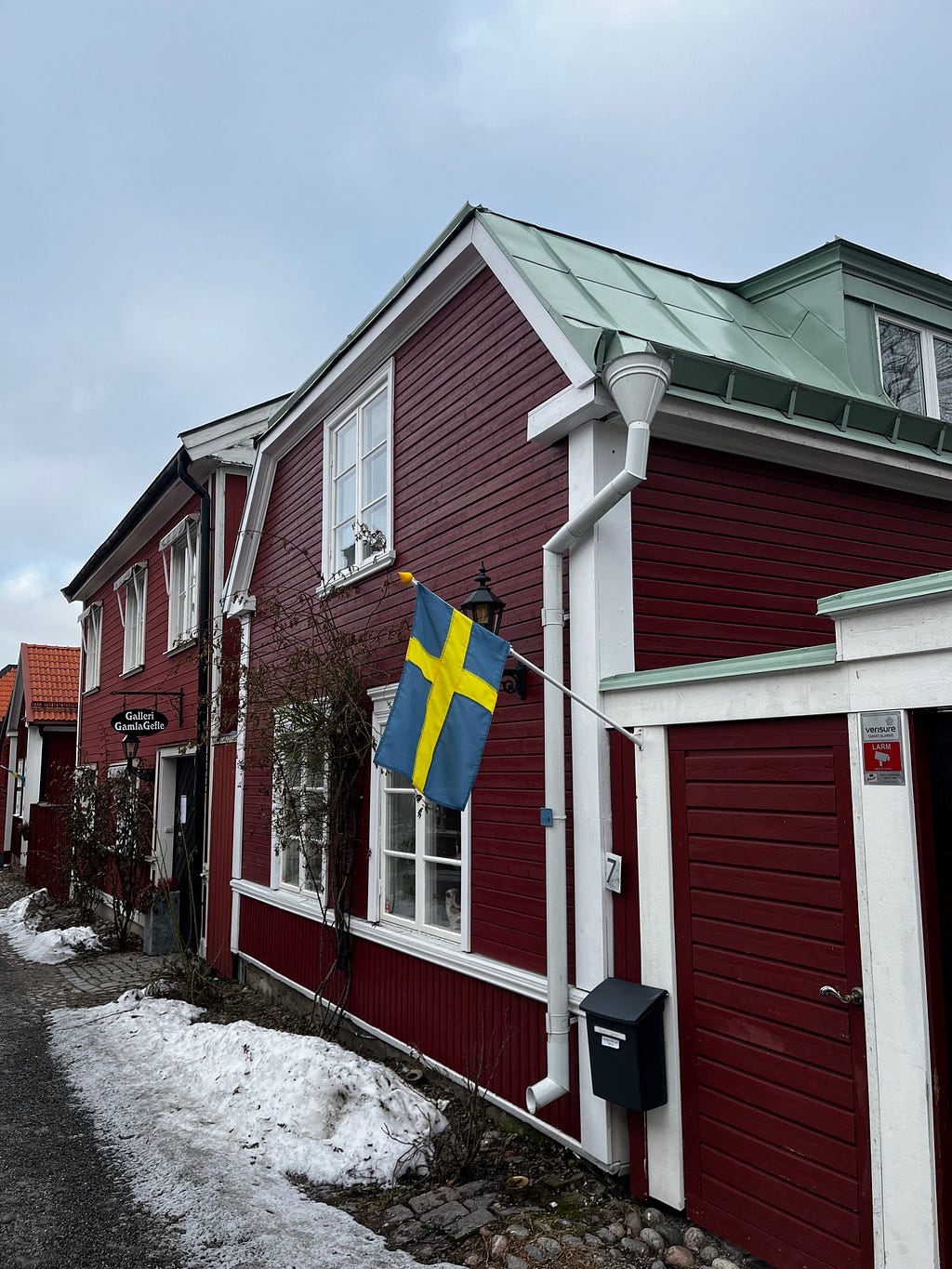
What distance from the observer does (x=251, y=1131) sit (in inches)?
226

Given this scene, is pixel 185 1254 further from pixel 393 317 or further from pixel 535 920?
pixel 393 317

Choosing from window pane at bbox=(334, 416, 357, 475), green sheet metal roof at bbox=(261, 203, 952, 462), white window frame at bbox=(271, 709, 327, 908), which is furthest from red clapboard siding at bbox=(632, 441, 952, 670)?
window pane at bbox=(334, 416, 357, 475)

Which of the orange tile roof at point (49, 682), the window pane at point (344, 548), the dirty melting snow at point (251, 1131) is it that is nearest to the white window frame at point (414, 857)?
the dirty melting snow at point (251, 1131)

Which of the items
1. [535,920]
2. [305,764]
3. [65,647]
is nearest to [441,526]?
[305,764]

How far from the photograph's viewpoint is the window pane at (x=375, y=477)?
790 cm

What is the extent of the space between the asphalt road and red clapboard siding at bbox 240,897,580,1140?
1930 millimetres

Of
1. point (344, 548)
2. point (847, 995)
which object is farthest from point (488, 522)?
point (847, 995)

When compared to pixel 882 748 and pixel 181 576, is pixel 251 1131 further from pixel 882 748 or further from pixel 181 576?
pixel 181 576

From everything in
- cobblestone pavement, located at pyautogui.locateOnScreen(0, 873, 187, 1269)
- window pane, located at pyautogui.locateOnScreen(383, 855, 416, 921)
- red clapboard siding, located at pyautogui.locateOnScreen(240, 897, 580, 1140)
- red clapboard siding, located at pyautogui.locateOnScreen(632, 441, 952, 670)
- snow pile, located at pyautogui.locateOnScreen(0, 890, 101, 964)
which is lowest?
snow pile, located at pyautogui.locateOnScreen(0, 890, 101, 964)

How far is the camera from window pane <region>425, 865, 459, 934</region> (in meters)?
6.39

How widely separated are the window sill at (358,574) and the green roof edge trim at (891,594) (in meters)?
4.32

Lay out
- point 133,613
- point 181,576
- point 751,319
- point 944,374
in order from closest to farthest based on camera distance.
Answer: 1. point 751,319
2. point 944,374
3. point 181,576
4. point 133,613

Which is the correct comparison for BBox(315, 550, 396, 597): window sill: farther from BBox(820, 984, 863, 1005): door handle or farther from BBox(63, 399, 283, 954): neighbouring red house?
BBox(820, 984, 863, 1005): door handle

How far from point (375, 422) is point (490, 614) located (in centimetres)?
319
